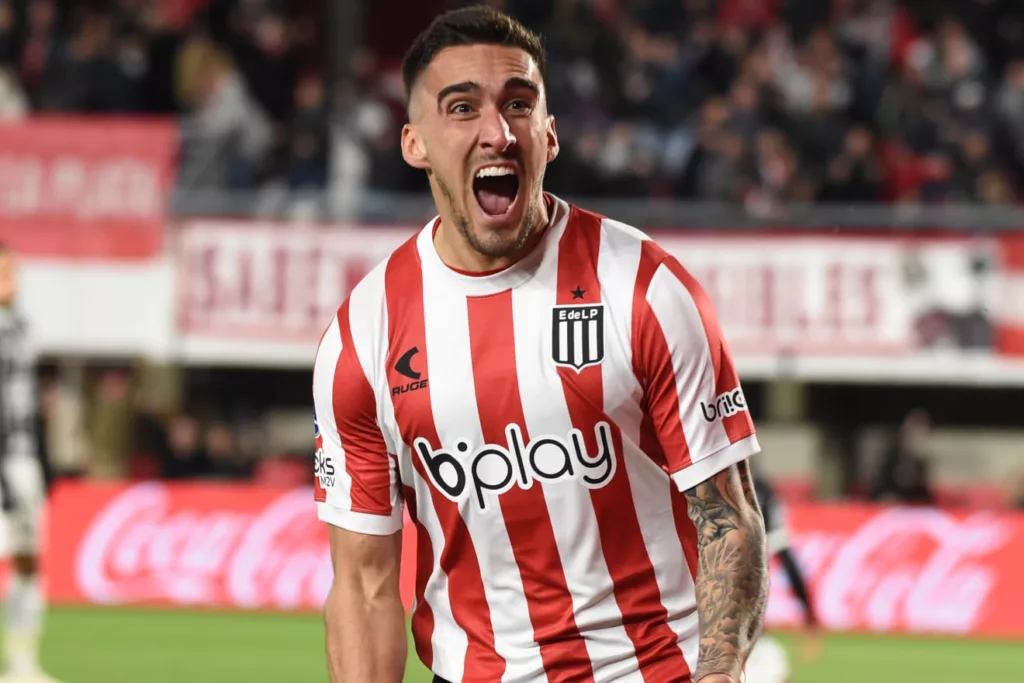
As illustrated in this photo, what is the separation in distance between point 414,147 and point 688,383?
0.75 m

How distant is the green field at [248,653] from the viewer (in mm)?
10188

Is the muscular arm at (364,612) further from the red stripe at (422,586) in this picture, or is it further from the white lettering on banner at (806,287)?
the white lettering on banner at (806,287)

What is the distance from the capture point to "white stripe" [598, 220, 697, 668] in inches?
135

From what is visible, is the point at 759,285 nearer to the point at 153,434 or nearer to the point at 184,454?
the point at 184,454

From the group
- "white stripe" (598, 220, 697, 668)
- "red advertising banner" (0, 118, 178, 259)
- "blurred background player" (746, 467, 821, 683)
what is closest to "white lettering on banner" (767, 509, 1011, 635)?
"blurred background player" (746, 467, 821, 683)

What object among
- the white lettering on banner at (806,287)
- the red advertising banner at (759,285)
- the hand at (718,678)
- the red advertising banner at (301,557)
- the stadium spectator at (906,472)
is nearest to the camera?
the hand at (718,678)

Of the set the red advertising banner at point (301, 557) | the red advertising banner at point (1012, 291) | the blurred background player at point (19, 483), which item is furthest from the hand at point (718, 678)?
the red advertising banner at point (1012, 291)

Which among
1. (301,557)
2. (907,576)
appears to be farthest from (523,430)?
(301,557)

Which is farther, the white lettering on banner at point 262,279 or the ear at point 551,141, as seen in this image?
the white lettering on banner at point 262,279

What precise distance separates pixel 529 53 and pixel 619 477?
2.77 feet

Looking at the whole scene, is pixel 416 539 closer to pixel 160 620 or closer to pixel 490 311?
pixel 490 311

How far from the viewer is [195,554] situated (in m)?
13.5

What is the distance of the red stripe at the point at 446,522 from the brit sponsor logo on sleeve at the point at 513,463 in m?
0.03

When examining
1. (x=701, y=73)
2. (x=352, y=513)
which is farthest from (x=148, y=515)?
(x=352, y=513)
